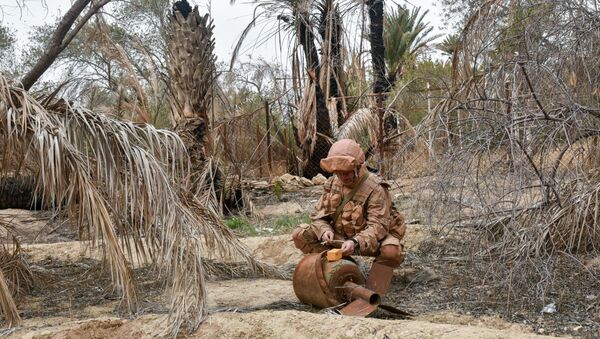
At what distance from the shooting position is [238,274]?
6258mm

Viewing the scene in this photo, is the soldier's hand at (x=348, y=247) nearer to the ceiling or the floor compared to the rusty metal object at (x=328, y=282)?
nearer to the ceiling

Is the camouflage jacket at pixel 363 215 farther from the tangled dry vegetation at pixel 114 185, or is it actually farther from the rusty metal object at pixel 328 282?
the tangled dry vegetation at pixel 114 185

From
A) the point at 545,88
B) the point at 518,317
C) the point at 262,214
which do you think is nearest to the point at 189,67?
Result: the point at 262,214

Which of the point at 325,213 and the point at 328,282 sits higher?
the point at 325,213

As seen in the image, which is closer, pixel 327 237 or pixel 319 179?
pixel 327 237

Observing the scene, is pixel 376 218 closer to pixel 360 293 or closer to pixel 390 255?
pixel 390 255

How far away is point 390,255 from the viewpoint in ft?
15.7

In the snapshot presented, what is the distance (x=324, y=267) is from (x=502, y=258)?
1.19 m

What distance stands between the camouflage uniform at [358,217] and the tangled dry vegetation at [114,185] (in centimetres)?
78

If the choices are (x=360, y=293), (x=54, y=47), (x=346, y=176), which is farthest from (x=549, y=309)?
(x=54, y=47)

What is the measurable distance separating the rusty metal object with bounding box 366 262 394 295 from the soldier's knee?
35 mm

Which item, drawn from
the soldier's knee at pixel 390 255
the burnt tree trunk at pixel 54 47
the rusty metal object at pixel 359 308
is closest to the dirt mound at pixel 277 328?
the rusty metal object at pixel 359 308

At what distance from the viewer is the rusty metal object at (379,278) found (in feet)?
15.8

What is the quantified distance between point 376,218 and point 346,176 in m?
0.33
